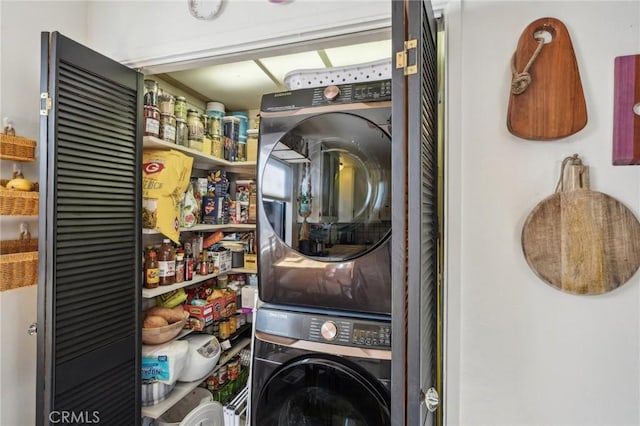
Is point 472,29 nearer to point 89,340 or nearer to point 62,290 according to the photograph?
point 62,290

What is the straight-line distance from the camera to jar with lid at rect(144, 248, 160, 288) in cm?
179

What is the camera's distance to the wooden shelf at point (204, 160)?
1.79 m

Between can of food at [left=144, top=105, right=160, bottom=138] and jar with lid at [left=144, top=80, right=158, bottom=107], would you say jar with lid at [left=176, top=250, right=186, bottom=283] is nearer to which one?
can of food at [left=144, top=105, right=160, bottom=138]

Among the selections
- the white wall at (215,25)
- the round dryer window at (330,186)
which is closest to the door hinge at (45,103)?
the white wall at (215,25)

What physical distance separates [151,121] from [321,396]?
1.56 meters

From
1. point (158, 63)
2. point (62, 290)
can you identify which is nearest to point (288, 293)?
point (62, 290)

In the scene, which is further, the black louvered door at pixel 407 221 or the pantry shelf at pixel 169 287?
the pantry shelf at pixel 169 287

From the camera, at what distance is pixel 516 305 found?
1.04 m

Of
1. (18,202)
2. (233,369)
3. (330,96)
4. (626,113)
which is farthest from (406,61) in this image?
(233,369)

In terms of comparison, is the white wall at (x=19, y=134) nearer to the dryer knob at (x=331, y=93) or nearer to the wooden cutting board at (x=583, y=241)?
the dryer knob at (x=331, y=93)

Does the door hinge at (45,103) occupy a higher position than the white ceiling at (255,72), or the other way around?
the white ceiling at (255,72)

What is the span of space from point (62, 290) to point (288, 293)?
85cm

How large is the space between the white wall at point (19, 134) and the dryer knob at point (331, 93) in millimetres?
1273

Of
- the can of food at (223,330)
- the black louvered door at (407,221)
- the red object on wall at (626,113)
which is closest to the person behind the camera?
the black louvered door at (407,221)
